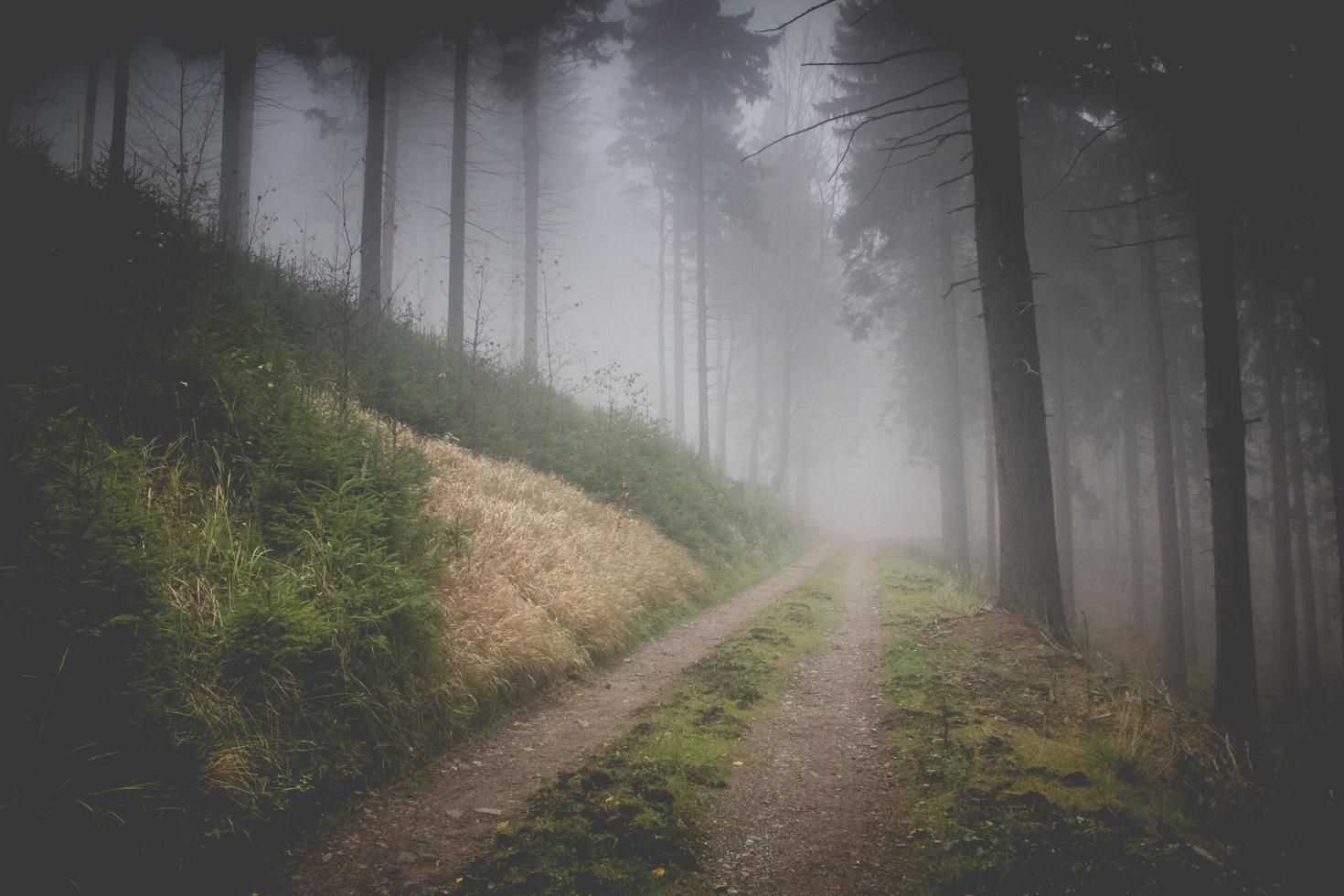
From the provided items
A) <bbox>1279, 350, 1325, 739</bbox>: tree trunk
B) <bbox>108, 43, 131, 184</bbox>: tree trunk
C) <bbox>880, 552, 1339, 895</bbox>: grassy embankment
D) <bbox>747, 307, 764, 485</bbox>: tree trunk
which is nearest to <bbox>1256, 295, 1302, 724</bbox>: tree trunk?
<bbox>1279, 350, 1325, 739</bbox>: tree trunk

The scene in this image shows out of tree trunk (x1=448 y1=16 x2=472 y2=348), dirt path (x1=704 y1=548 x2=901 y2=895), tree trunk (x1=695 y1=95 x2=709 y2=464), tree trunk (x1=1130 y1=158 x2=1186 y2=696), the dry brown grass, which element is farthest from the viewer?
tree trunk (x1=695 y1=95 x2=709 y2=464)

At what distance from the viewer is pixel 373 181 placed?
38.5 ft

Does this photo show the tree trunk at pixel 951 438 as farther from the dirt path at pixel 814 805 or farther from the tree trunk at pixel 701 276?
the dirt path at pixel 814 805

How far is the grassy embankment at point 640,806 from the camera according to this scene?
2404 millimetres

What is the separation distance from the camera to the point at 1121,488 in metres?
23.7

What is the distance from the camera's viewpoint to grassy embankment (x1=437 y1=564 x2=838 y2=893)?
2.40 meters

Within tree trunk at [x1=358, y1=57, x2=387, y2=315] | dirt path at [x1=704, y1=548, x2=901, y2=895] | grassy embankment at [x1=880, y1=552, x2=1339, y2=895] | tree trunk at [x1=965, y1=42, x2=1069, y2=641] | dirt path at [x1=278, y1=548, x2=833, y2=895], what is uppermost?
tree trunk at [x1=358, y1=57, x2=387, y2=315]

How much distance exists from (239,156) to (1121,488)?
35566mm

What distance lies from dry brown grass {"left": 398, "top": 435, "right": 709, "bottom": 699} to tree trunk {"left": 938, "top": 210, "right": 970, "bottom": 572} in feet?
33.8

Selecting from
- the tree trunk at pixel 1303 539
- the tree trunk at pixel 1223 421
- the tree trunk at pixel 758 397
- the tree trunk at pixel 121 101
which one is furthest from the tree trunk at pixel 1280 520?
Answer: the tree trunk at pixel 121 101

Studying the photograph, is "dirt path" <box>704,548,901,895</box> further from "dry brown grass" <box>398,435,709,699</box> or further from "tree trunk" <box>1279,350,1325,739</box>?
"tree trunk" <box>1279,350,1325,739</box>

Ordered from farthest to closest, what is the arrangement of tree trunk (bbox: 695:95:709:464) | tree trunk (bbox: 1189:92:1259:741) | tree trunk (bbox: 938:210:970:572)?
tree trunk (bbox: 695:95:709:464), tree trunk (bbox: 938:210:970:572), tree trunk (bbox: 1189:92:1259:741)

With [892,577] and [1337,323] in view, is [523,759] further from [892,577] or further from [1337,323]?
[892,577]

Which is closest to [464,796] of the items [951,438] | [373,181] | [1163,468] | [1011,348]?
[1011,348]
